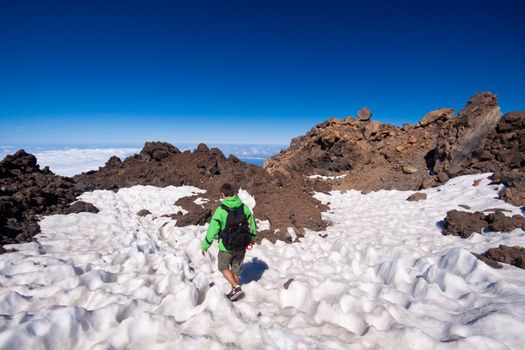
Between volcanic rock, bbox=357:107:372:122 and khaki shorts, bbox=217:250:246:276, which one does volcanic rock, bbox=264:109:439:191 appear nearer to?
volcanic rock, bbox=357:107:372:122

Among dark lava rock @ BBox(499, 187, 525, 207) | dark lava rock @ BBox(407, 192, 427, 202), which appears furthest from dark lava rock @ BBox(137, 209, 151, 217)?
dark lava rock @ BBox(499, 187, 525, 207)

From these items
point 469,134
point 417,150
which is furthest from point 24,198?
point 417,150

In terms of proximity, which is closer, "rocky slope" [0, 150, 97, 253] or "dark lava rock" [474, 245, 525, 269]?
"dark lava rock" [474, 245, 525, 269]

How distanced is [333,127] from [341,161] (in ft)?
12.6

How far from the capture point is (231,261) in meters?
5.07

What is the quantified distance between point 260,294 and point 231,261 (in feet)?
2.55

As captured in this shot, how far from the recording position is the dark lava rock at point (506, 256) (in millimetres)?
5662

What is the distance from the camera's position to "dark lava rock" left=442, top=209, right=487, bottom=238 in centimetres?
800

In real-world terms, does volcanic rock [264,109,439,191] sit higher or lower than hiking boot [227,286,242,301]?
higher

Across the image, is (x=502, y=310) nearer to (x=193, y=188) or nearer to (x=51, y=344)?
(x=51, y=344)

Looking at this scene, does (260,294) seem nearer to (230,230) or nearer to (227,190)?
(230,230)

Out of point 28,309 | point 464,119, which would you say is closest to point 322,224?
point 28,309

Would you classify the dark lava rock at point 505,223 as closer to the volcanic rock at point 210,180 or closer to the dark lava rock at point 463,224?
the dark lava rock at point 463,224

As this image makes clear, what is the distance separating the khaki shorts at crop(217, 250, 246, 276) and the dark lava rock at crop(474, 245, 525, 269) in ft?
17.3
